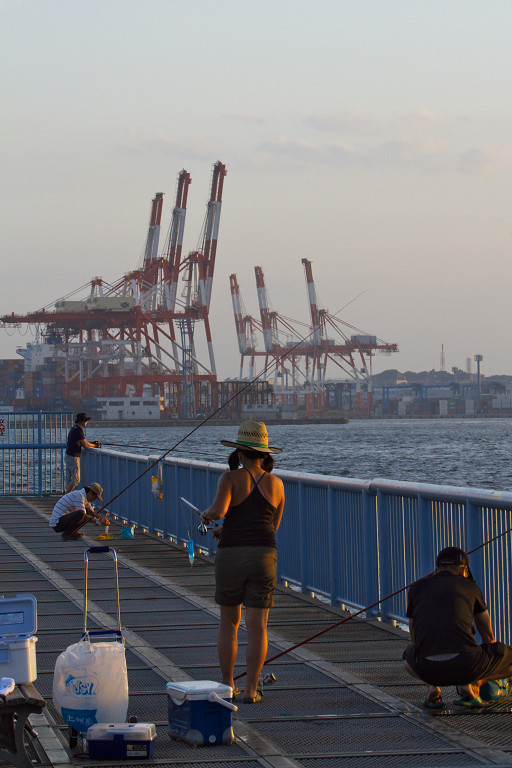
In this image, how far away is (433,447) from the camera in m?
96.2

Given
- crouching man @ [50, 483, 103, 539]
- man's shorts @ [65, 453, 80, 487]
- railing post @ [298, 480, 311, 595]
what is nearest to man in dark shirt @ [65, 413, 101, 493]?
man's shorts @ [65, 453, 80, 487]

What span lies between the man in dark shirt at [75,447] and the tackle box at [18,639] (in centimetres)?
1306

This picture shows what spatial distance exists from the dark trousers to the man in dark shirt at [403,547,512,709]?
10.0 m

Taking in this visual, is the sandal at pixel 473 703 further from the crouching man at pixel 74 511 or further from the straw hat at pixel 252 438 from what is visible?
the crouching man at pixel 74 511

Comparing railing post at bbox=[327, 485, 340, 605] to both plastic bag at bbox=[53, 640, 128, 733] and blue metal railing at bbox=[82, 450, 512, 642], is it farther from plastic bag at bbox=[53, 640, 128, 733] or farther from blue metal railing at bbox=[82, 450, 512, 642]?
plastic bag at bbox=[53, 640, 128, 733]

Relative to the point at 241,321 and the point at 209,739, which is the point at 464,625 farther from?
Answer: the point at 241,321

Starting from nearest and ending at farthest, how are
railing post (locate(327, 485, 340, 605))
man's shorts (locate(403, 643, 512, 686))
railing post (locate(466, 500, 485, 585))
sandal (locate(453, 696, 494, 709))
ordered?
1. man's shorts (locate(403, 643, 512, 686))
2. sandal (locate(453, 696, 494, 709))
3. railing post (locate(466, 500, 485, 585))
4. railing post (locate(327, 485, 340, 605))

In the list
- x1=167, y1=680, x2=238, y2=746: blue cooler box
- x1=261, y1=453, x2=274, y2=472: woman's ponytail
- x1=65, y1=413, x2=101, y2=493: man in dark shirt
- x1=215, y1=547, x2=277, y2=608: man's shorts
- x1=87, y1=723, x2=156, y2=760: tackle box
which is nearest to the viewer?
x1=87, y1=723, x2=156, y2=760: tackle box

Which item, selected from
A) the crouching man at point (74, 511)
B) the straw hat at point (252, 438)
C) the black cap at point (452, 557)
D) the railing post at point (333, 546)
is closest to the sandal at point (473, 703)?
the black cap at point (452, 557)

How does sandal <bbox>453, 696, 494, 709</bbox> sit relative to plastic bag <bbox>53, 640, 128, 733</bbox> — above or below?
below

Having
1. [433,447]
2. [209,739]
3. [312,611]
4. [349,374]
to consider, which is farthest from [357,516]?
[349,374]

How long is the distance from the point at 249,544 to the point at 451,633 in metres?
1.11

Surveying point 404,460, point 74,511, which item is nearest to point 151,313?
point 404,460

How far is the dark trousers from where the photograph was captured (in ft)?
49.8
